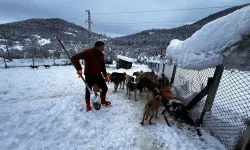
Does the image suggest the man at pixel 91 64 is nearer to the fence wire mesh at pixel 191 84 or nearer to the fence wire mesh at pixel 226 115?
A: the fence wire mesh at pixel 191 84

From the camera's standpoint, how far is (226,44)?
2660 mm

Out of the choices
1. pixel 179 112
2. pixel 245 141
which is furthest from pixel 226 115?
pixel 245 141

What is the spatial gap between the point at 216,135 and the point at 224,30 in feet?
7.93

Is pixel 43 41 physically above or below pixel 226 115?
above

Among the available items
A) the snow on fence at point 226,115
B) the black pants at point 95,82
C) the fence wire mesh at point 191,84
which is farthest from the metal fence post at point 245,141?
the black pants at point 95,82

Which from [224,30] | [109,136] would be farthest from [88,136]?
[224,30]

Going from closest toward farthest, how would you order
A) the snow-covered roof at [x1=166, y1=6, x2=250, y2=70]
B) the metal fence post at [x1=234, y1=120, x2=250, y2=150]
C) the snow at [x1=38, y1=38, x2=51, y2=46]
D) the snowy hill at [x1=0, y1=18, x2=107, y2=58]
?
1. the snow-covered roof at [x1=166, y1=6, x2=250, y2=70]
2. the metal fence post at [x1=234, y1=120, x2=250, y2=150]
3. the snowy hill at [x1=0, y1=18, x2=107, y2=58]
4. the snow at [x1=38, y1=38, x2=51, y2=46]

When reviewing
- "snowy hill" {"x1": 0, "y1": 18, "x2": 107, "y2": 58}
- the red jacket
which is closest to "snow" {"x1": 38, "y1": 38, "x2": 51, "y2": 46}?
"snowy hill" {"x1": 0, "y1": 18, "x2": 107, "y2": 58}

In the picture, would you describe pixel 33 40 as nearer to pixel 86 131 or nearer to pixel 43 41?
pixel 43 41

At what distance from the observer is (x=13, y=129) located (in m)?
3.51

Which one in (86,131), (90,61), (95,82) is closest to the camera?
(86,131)

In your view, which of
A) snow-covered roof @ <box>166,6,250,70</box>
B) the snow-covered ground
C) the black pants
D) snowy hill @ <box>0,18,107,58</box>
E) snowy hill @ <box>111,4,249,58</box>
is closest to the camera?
snow-covered roof @ <box>166,6,250,70</box>

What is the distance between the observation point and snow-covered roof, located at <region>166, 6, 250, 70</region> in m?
2.42

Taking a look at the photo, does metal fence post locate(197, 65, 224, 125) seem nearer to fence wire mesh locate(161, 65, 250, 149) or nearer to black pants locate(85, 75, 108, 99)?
fence wire mesh locate(161, 65, 250, 149)
